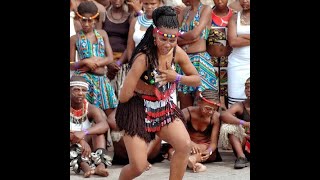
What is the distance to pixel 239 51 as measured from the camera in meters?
7.59

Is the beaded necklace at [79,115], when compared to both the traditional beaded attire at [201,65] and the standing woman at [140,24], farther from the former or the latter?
the traditional beaded attire at [201,65]

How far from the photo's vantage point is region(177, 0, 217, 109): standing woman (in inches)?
295

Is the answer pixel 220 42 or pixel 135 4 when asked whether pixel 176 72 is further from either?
pixel 135 4

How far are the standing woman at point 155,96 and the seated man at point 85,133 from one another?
1.11m

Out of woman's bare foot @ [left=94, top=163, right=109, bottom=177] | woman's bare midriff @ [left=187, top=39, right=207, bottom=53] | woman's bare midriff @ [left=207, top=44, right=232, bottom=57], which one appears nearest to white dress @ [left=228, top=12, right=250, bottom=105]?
woman's bare midriff @ [left=207, top=44, right=232, bottom=57]

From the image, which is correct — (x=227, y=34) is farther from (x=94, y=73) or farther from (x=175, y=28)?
(x=175, y=28)

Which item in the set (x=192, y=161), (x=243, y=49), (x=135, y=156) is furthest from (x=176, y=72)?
(x=135, y=156)

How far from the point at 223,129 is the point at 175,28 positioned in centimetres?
197

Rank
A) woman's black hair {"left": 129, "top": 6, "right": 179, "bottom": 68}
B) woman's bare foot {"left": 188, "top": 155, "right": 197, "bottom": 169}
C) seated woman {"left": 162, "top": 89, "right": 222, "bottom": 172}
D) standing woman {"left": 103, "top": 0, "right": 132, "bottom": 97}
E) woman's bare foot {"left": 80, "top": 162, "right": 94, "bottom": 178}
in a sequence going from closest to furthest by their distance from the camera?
woman's black hair {"left": 129, "top": 6, "right": 179, "bottom": 68} < woman's bare foot {"left": 80, "top": 162, "right": 94, "bottom": 178} < woman's bare foot {"left": 188, "top": 155, "right": 197, "bottom": 169} < seated woman {"left": 162, "top": 89, "right": 222, "bottom": 172} < standing woman {"left": 103, "top": 0, "right": 132, "bottom": 97}

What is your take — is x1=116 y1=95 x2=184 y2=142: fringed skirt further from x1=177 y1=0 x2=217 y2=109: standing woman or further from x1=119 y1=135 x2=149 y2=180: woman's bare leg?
x1=177 y1=0 x2=217 y2=109: standing woman

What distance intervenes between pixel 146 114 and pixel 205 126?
1658mm
